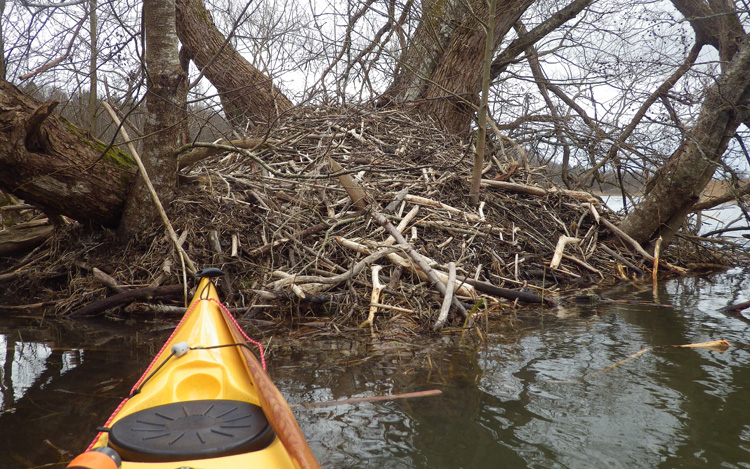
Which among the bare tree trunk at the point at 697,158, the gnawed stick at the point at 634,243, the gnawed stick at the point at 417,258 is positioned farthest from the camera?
the gnawed stick at the point at 634,243

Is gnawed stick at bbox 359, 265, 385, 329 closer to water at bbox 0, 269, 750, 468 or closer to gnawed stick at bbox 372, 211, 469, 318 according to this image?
water at bbox 0, 269, 750, 468

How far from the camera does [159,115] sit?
443 centimetres

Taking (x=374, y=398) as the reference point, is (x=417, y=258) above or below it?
above

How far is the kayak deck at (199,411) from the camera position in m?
1.67

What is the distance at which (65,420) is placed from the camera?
7.80 feet

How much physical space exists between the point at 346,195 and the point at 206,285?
101 inches

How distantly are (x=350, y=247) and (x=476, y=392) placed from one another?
2.00 metres

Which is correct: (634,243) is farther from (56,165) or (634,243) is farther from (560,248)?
(56,165)

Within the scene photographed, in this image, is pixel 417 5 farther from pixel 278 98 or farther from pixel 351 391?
pixel 351 391

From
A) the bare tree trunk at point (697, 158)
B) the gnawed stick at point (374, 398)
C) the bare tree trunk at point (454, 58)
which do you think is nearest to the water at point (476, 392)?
the gnawed stick at point (374, 398)

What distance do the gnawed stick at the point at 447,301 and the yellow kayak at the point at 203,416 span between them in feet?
5.11

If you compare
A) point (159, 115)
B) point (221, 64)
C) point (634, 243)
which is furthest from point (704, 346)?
point (221, 64)

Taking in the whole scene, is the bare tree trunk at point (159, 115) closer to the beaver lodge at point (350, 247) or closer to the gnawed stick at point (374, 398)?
the beaver lodge at point (350, 247)

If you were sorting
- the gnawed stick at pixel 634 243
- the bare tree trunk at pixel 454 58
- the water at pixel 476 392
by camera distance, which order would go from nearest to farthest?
the water at pixel 476 392 → the gnawed stick at pixel 634 243 → the bare tree trunk at pixel 454 58
